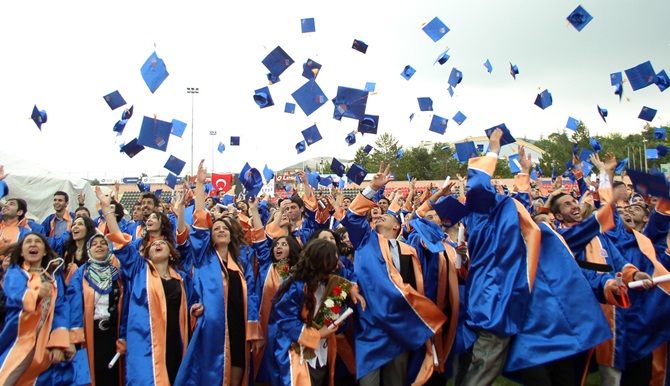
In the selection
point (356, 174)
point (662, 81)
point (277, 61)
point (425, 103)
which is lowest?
point (356, 174)

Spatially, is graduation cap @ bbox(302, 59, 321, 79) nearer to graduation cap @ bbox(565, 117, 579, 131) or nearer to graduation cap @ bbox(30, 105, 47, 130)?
graduation cap @ bbox(30, 105, 47, 130)

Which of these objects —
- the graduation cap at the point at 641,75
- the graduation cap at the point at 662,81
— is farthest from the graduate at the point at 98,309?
the graduation cap at the point at 662,81

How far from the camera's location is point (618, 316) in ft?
13.8

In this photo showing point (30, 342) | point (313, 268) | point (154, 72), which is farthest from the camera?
point (154, 72)

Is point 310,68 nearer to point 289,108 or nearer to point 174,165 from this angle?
point 289,108

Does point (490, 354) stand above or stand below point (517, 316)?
below

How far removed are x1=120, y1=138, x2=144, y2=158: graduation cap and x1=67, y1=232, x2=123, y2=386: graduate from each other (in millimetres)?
3878

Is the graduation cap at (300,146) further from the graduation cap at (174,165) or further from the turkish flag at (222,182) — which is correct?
the graduation cap at (174,165)

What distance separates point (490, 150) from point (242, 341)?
2.63m

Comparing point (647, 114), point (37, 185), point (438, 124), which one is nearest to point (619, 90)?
point (647, 114)

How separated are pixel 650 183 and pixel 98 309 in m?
4.44

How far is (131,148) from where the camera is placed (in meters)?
7.99

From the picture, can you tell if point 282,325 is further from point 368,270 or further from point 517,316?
point 517,316

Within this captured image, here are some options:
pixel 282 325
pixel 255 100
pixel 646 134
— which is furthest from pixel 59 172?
pixel 646 134
